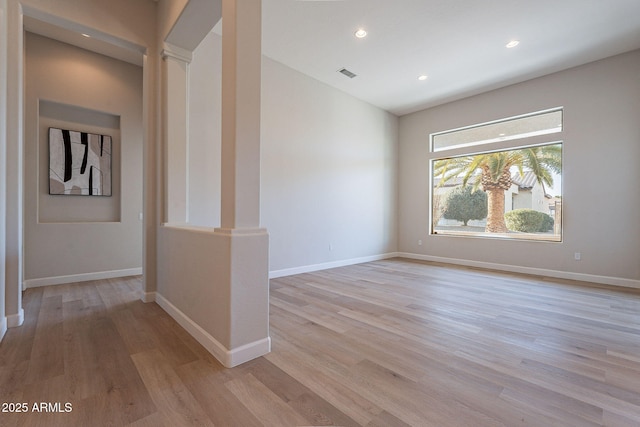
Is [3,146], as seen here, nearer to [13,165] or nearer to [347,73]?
[13,165]

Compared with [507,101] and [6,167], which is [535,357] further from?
[507,101]

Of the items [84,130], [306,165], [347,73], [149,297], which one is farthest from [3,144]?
[347,73]

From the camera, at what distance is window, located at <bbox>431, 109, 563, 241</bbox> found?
4695mm

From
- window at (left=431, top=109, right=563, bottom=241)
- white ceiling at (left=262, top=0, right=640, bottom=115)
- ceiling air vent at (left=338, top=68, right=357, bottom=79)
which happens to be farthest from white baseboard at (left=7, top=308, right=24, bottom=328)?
window at (left=431, top=109, right=563, bottom=241)

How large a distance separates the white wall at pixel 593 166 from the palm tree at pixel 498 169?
0.88 ft

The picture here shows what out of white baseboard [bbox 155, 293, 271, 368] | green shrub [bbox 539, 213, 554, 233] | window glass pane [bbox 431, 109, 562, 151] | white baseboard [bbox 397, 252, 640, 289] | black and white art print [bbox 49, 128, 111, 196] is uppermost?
window glass pane [bbox 431, 109, 562, 151]

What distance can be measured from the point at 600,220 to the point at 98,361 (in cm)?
619

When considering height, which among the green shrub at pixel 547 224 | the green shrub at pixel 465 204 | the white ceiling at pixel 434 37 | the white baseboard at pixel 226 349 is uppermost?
the white ceiling at pixel 434 37

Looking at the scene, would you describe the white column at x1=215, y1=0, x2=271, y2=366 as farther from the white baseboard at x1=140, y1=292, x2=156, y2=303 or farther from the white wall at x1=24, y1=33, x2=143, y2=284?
the white wall at x1=24, y1=33, x2=143, y2=284

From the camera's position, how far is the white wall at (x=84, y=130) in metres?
3.62

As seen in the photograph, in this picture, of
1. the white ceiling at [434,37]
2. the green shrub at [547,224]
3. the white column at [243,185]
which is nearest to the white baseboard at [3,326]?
the white column at [243,185]

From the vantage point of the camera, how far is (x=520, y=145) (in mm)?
4891

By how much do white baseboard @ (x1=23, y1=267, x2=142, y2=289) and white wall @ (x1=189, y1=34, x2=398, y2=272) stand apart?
178 centimetres

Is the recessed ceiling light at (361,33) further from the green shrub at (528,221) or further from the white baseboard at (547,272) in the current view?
the white baseboard at (547,272)
